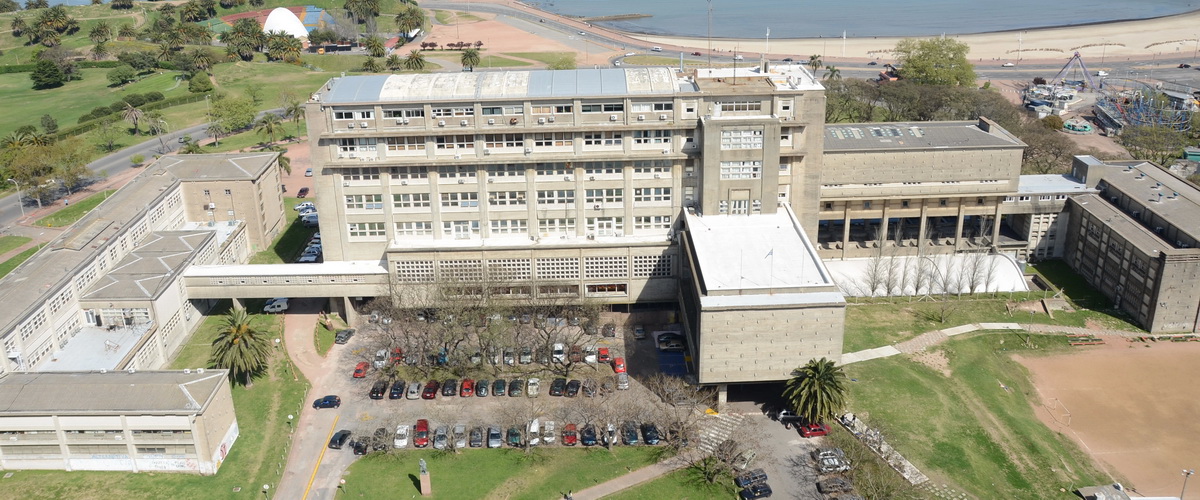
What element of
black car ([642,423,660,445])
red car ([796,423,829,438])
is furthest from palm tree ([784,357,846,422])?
black car ([642,423,660,445])

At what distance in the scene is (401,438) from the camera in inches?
2938

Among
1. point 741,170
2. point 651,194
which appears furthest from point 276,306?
point 741,170

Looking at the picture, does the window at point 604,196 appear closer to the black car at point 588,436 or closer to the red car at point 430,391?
the red car at point 430,391

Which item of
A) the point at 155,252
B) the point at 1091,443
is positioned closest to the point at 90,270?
the point at 155,252

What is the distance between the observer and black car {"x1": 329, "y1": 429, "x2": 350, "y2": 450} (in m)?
74.8

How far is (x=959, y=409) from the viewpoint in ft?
258

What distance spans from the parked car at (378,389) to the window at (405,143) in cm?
2434

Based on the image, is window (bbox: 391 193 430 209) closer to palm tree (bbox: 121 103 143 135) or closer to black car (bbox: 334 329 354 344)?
black car (bbox: 334 329 354 344)

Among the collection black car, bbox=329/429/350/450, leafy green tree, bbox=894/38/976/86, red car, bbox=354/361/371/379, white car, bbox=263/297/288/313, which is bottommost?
black car, bbox=329/429/350/450

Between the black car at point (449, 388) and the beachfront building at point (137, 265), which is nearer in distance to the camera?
the beachfront building at point (137, 265)

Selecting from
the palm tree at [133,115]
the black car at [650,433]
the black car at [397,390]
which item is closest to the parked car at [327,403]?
the black car at [397,390]

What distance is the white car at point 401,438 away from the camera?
74.1m

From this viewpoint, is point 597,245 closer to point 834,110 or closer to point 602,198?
point 602,198

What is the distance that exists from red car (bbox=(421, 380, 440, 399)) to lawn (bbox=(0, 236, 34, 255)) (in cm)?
6600
